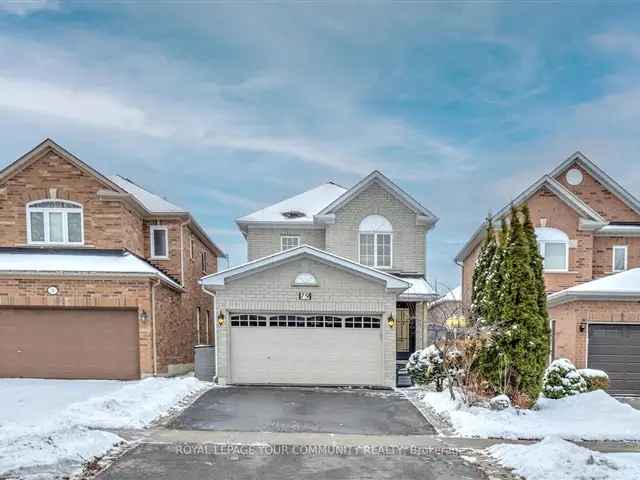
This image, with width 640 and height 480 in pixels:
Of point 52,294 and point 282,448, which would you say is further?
point 52,294

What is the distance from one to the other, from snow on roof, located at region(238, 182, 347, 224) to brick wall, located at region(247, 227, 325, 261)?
1.51ft

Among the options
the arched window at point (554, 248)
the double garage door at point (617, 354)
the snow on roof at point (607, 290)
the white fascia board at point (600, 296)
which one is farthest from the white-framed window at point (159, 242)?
the double garage door at point (617, 354)

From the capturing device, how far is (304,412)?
9.34 m

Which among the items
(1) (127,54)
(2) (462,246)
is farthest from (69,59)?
(2) (462,246)

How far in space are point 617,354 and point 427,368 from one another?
5.86 metres

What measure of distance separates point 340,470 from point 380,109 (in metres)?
16.6

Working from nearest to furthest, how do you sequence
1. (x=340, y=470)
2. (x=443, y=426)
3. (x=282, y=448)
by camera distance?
(x=340, y=470), (x=282, y=448), (x=443, y=426)

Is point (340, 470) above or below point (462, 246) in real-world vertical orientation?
below

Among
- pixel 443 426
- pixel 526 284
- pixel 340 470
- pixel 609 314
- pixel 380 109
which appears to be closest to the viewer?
pixel 340 470

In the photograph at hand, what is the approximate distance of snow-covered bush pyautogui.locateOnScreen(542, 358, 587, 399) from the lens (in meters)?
10.7

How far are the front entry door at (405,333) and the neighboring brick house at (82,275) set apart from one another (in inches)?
361

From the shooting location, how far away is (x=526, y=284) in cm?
952

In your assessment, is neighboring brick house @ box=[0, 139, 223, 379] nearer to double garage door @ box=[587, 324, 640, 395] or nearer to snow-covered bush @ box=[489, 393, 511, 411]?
snow-covered bush @ box=[489, 393, 511, 411]

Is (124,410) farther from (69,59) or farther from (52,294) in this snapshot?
(69,59)
